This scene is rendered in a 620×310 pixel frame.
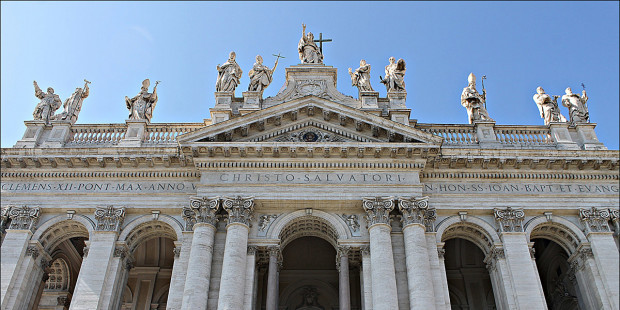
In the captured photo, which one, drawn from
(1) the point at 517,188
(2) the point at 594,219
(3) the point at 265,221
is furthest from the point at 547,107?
(3) the point at 265,221

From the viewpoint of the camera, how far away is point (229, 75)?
2403 cm

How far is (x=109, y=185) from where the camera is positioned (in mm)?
20906

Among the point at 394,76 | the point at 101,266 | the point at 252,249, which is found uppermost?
the point at 394,76

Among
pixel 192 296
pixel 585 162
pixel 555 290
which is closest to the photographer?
pixel 192 296

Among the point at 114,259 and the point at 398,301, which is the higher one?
the point at 114,259

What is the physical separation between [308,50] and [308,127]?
5.32m

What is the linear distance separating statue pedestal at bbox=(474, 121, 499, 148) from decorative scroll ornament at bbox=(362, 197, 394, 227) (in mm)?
4804

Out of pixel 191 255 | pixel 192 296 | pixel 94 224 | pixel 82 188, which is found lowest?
pixel 192 296

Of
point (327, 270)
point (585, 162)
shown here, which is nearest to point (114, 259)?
point (327, 270)

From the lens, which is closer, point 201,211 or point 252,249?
point 252,249

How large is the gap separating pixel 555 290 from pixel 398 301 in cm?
799

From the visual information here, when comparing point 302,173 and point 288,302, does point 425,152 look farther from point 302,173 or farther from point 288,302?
point 288,302

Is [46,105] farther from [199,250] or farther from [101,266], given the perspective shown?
[199,250]

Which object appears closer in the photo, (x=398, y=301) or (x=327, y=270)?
(x=398, y=301)
